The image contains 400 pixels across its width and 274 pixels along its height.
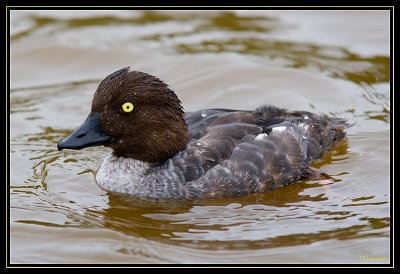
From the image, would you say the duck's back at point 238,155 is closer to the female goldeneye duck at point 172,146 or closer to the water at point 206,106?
the female goldeneye duck at point 172,146

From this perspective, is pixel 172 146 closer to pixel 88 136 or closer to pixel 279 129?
pixel 88 136

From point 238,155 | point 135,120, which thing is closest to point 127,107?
point 135,120

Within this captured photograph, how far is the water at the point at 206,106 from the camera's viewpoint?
936 cm

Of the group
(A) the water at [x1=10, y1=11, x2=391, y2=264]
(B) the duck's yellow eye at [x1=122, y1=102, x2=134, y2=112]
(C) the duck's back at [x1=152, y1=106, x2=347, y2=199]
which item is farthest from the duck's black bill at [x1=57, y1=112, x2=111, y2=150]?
(C) the duck's back at [x1=152, y1=106, x2=347, y2=199]

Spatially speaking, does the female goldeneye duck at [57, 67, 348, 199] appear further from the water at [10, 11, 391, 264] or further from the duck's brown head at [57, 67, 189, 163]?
the water at [10, 11, 391, 264]

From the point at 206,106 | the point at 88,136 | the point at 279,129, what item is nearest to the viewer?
the point at 88,136

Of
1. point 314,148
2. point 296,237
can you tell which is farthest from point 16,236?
point 314,148

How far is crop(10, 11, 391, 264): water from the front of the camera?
9.36 m

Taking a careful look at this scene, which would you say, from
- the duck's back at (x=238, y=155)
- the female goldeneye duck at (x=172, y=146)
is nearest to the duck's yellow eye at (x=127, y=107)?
the female goldeneye duck at (x=172, y=146)

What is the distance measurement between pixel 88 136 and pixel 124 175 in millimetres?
720

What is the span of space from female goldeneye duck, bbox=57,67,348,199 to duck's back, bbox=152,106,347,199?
0.01 m

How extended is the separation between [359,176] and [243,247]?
265cm

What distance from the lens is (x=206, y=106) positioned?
44.6ft

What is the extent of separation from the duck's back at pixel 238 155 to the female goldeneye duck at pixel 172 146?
1 centimetres
